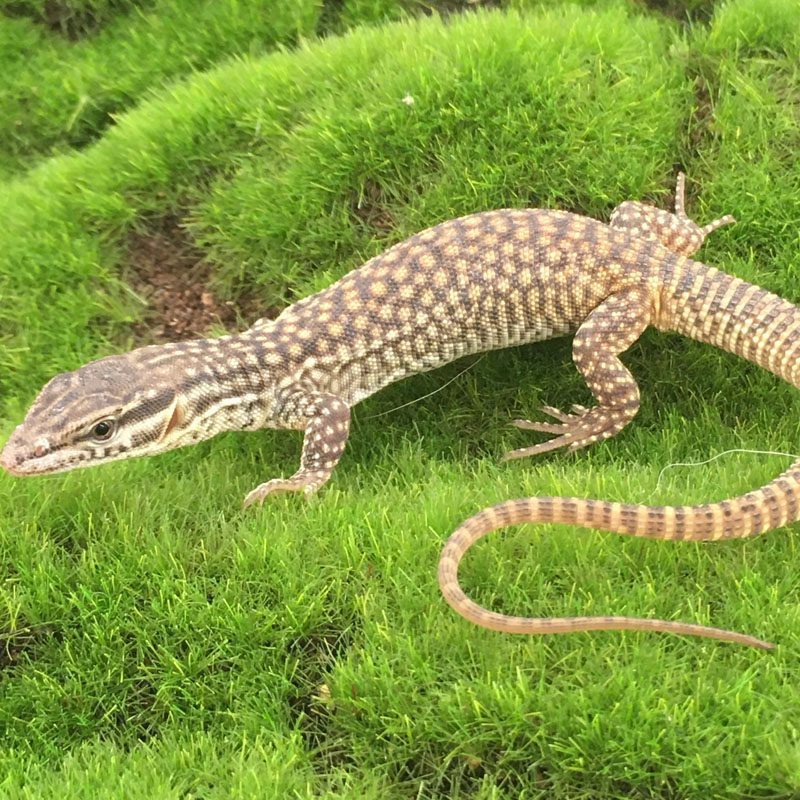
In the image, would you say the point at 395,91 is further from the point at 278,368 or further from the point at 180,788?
the point at 180,788

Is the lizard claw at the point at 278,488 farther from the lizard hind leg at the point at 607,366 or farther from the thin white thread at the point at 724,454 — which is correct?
the thin white thread at the point at 724,454

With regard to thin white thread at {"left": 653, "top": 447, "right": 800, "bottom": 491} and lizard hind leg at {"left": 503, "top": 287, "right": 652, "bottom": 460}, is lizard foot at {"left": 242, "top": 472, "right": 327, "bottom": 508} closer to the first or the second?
lizard hind leg at {"left": 503, "top": 287, "right": 652, "bottom": 460}

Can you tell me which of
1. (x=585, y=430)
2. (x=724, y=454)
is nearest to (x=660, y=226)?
(x=585, y=430)

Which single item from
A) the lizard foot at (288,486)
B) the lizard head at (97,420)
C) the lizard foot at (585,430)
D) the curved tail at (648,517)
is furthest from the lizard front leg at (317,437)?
the curved tail at (648,517)

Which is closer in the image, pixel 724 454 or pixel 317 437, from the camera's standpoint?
pixel 724 454

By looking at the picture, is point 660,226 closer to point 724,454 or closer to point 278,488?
point 724,454

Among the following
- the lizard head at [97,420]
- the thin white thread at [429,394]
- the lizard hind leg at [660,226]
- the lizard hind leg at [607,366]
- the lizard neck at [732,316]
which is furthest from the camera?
the thin white thread at [429,394]

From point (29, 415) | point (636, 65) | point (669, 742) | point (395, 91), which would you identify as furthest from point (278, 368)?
point (636, 65)
